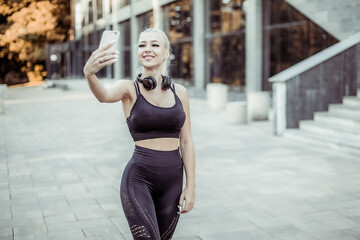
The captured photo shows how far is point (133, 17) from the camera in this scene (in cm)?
3534

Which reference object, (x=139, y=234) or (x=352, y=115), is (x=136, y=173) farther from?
(x=352, y=115)

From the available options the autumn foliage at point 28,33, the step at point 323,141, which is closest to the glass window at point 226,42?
the step at point 323,141

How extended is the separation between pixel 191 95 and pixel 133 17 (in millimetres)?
13087

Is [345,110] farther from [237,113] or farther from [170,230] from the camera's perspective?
[170,230]

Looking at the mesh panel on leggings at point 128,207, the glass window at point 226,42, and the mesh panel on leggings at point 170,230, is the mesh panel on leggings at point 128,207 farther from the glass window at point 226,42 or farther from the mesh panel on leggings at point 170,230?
the glass window at point 226,42

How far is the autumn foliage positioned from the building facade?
13.4 meters

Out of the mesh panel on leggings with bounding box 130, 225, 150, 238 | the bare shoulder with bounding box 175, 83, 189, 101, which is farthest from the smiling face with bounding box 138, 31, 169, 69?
the mesh panel on leggings with bounding box 130, 225, 150, 238

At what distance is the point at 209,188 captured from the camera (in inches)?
269

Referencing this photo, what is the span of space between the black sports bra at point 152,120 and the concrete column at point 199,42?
22027mm

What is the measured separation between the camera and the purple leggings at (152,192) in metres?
2.96

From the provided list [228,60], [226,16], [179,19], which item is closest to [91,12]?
[179,19]

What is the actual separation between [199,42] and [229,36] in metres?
2.71

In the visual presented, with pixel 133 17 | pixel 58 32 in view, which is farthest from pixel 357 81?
pixel 58 32

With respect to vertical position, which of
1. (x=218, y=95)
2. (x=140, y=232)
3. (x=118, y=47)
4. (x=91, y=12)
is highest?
(x=91, y=12)
